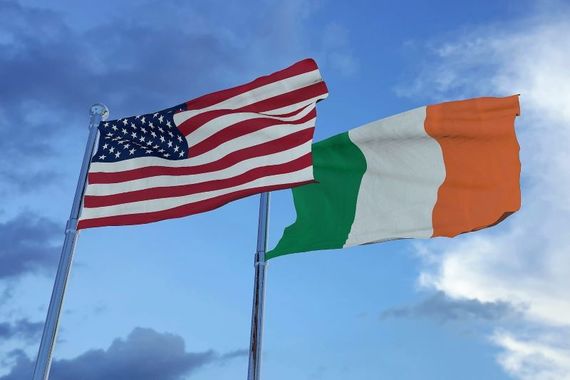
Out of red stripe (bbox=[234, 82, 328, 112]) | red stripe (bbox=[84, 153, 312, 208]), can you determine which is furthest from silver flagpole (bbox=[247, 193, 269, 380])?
red stripe (bbox=[234, 82, 328, 112])

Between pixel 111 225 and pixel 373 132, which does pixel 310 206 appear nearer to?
pixel 373 132

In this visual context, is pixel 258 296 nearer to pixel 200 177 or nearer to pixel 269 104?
pixel 200 177

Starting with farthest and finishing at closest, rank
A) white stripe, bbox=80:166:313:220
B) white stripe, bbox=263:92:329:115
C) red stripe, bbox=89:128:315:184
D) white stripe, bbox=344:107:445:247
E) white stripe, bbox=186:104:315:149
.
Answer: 1. white stripe, bbox=344:107:445:247
2. white stripe, bbox=263:92:329:115
3. white stripe, bbox=186:104:315:149
4. red stripe, bbox=89:128:315:184
5. white stripe, bbox=80:166:313:220

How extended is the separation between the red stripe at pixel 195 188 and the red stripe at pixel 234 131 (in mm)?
718

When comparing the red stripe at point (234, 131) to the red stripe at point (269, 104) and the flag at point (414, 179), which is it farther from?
the flag at point (414, 179)

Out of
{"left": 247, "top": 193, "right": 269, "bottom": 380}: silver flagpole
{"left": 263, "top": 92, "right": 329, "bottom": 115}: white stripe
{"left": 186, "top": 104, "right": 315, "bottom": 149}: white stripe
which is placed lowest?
{"left": 247, "top": 193, "right": 269, "bottom": 380}: silver flagpole

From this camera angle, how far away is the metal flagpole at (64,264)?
11023 millimetres

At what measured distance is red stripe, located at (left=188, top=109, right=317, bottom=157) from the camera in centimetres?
1344

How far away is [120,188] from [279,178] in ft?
9.21

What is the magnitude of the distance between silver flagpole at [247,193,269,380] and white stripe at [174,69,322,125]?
1.82 meters

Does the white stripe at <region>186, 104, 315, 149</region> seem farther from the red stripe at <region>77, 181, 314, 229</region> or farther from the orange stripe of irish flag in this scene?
the orange stripe of irish flag

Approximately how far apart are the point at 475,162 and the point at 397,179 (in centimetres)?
158

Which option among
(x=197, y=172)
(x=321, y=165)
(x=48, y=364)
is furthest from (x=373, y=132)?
(x=48, y=364)

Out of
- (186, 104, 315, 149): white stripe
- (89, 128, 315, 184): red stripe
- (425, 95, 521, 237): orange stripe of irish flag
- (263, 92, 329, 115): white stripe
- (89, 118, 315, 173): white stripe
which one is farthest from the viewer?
(425, 95, 521, 237): orange stripe of irish flag
